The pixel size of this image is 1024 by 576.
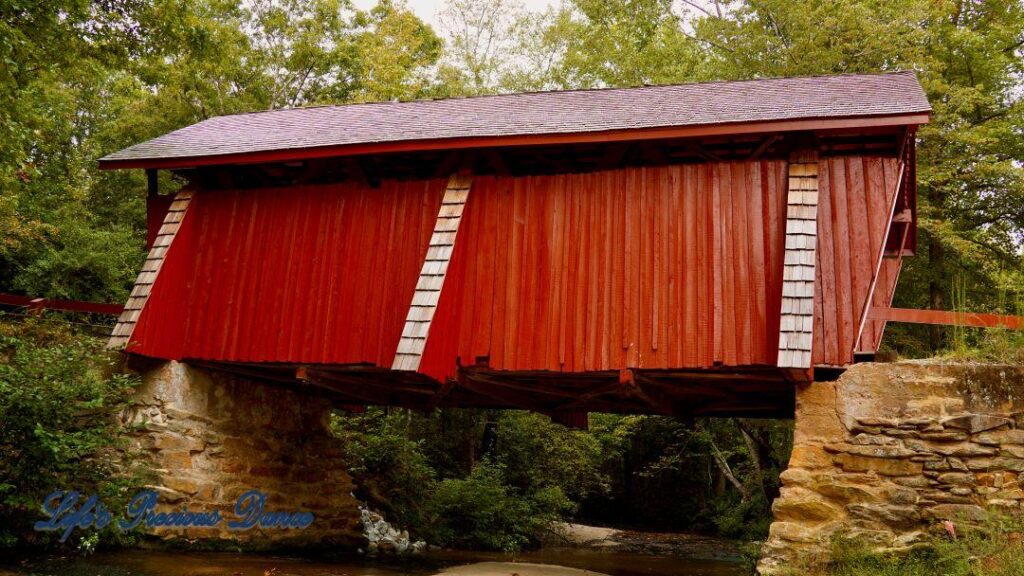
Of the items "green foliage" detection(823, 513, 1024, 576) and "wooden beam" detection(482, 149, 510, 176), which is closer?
"green foliage" detection(823, 513, 1024, 576)

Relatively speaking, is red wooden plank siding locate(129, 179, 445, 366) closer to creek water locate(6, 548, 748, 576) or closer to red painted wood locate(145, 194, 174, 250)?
red painted wood locate(145, 194, 174, 250)

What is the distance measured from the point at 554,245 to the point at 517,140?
1232mm

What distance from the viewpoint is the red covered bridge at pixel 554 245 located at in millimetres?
7797

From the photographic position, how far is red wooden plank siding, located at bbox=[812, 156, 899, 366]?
25.1 feet

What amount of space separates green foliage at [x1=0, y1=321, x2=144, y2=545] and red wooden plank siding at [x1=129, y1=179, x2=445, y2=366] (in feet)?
2.28

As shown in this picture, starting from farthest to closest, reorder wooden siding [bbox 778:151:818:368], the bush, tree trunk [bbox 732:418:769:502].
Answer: tree trunk [bbox 732:418:769:502] < the bush < wooden siding [bbox 778:151:818:368]

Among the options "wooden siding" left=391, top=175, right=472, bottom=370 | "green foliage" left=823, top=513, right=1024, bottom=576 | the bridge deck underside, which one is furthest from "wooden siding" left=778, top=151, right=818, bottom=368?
"wooden siding" left=391, top=175, right=472, bottom=370

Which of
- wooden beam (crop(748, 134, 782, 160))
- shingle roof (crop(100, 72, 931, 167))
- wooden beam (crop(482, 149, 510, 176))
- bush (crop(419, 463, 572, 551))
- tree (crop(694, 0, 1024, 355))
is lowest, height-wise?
bush (crop(419, 463, 572, 551))

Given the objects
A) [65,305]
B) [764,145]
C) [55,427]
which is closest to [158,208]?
[65,305]

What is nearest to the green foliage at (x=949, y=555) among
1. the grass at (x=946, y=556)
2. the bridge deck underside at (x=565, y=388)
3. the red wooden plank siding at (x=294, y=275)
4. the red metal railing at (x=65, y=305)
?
the grass at (x=946, y=556)

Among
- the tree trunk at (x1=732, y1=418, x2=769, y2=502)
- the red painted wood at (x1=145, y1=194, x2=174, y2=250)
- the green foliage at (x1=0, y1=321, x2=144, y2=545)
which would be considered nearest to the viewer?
the green foliage at (x1=0, y1=321, x2=144, y2=545)

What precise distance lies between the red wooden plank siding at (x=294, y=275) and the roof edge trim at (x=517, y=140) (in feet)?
2.62

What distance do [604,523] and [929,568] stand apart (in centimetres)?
1992

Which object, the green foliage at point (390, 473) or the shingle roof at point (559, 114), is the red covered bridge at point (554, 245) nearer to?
the shingle roof at point (559, 114)
